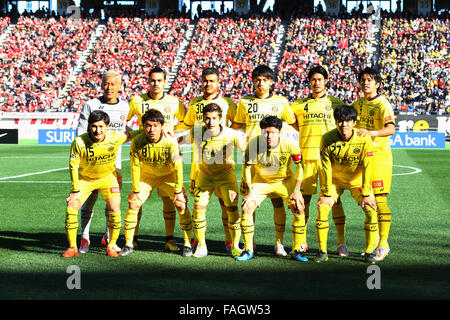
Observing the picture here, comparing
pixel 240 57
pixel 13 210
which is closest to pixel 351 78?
pixel 240 57

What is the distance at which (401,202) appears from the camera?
1171cm

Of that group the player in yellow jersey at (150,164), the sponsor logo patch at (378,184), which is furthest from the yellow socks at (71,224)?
the sponsor logo patch at (378,184)

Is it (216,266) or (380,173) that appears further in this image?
(380,173)

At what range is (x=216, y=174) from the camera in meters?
7.21

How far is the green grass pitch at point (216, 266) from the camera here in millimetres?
5340

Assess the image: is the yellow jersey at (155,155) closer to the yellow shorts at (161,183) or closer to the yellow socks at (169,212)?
the yellow shorts at (161,183)

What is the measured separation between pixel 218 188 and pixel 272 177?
699 mm

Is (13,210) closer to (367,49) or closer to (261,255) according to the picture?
(261,255)

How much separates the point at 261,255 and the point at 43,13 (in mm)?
44924

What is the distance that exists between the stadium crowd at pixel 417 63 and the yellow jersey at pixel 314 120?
26267 mm

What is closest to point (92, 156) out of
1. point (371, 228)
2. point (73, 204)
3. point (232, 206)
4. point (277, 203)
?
point (73, 204)

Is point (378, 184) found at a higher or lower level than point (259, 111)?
lower

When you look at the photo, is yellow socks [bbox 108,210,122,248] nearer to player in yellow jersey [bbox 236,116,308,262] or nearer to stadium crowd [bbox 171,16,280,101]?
player in yellow jersey [bbox 236,116,308,262]

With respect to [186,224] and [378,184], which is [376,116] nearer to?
[378,184]
